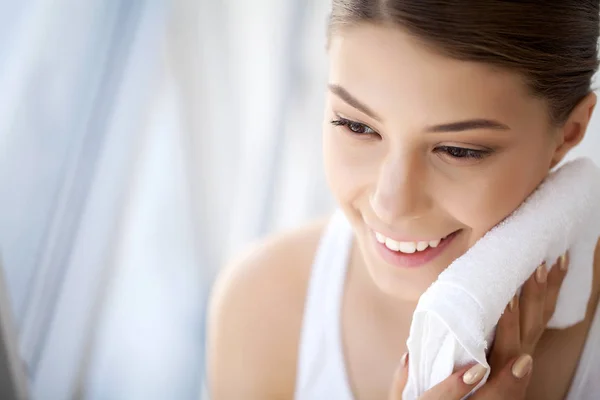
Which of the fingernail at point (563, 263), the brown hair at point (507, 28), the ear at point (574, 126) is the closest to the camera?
the brown hair at point (507, 28)

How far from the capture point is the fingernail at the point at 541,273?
0.67 metres

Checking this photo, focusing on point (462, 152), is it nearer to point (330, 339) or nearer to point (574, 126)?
point (574, 126)

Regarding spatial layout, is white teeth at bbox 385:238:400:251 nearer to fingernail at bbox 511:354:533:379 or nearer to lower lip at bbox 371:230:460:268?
lower lip at bbox 371:230:460:268

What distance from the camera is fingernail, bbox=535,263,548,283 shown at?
0.67 metres

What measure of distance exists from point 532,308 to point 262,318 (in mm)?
343

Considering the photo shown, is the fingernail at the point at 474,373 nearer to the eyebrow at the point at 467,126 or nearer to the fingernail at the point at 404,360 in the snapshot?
the fingernail at the point at 404,360

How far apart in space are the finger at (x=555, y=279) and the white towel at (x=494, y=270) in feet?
0.05

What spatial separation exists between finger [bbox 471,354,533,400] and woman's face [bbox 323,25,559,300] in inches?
5.3

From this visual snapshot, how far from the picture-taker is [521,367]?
2.16 ft

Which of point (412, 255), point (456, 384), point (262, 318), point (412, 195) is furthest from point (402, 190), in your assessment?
point (262, 318)

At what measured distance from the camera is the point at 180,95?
0.82m

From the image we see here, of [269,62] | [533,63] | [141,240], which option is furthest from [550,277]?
[141,240]

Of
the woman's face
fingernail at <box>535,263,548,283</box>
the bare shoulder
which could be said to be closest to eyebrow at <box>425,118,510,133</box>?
the woman's face

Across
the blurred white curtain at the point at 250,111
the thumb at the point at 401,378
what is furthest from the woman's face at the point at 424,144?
the blurred white curtain at the point at 250,111
